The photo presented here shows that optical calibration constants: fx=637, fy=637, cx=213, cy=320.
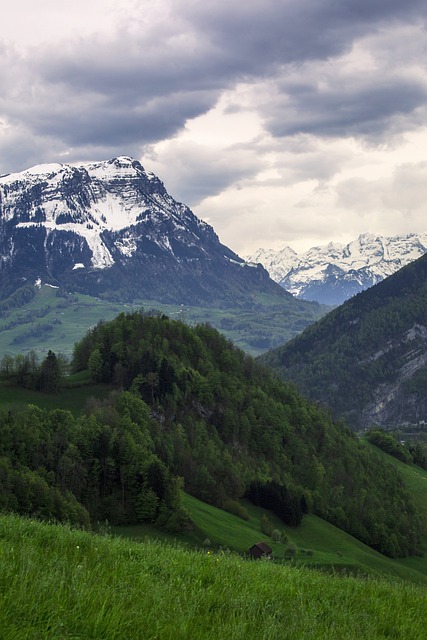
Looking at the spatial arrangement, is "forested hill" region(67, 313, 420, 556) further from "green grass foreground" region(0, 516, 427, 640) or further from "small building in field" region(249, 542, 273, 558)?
"green grass foreground" region(0, 516, 427, 640)

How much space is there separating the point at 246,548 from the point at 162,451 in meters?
38.5

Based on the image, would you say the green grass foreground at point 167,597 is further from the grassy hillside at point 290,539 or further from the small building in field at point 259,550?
the small building in field at point 259,550

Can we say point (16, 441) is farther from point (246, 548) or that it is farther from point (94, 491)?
point (246, 548)

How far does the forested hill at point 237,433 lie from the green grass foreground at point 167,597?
102 meters

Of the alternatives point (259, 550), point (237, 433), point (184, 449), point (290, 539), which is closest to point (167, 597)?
point (259, 550)

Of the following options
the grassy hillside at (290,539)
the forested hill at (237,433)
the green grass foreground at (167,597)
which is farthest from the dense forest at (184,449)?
the green grass foreground at (167,597)

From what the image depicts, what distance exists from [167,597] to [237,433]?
152734 mm

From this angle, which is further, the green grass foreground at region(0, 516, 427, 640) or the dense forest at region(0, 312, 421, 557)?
the dense forest at region(0, 312, 421, 557)

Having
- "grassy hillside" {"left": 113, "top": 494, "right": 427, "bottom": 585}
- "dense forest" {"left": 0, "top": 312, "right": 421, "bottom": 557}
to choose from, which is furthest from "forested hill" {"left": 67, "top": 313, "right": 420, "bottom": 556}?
"grassy hillside" {"left": 113, "top": 494, "right": 427, "bottom": 585}

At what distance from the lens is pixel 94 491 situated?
319 ft

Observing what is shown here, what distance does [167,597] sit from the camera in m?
11.6

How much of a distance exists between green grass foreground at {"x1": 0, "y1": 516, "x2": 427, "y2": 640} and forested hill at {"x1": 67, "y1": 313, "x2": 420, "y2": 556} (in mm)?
102099

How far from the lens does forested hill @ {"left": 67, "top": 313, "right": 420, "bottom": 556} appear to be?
133 meters

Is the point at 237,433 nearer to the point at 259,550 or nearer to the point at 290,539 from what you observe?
the point at 290,539
